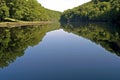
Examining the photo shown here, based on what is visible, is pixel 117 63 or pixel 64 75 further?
pixel 117 63

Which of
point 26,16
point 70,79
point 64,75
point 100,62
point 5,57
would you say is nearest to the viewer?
point 70,79

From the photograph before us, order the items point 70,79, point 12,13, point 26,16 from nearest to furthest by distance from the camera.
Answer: point 70,79 → point 12,13 → point 26,16

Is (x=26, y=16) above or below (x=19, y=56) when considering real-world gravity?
below

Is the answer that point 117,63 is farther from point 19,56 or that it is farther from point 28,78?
point 19,56

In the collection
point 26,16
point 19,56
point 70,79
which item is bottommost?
point 26,16

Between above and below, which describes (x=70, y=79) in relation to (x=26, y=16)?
above

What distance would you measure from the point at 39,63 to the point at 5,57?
4.96m

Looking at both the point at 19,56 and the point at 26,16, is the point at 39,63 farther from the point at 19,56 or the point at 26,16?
the point at 26,16

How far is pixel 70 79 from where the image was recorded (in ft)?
59.6

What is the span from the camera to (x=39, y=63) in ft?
82.1

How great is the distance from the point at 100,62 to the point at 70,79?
7201 mm

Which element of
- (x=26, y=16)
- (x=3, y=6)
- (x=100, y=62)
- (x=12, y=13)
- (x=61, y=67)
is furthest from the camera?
(x=26, y=16)

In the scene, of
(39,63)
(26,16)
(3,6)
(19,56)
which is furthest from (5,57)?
(26,16)

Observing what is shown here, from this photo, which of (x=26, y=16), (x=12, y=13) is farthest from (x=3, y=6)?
(x=26, y=16)
